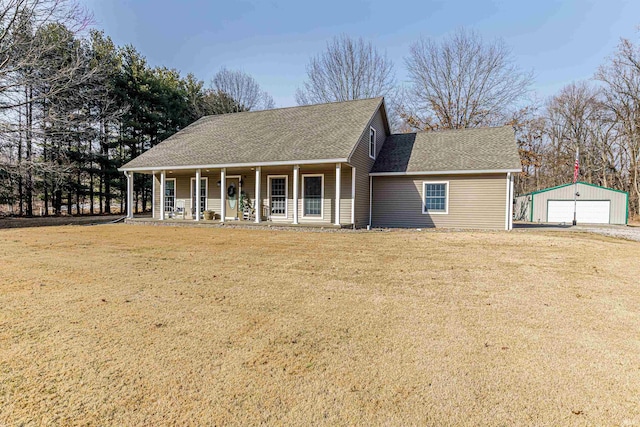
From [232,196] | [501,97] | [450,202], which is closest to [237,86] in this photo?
[232,196]

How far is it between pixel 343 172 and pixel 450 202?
4.65 meters

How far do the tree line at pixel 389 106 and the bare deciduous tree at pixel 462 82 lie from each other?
0.26 feet

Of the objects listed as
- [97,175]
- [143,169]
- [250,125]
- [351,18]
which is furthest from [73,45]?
[351,18]

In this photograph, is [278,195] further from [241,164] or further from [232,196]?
[232,196]

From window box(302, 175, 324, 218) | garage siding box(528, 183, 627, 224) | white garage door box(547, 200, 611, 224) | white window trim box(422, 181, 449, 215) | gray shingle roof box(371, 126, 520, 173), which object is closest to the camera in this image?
gray shingle roof box(371, 126, 520, 173)

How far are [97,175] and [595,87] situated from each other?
41372 millimetres

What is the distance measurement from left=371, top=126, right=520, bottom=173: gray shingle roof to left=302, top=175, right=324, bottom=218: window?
2.63 metres

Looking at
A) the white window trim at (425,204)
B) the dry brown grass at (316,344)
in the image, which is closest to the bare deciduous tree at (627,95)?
the white window trim at (425,204)

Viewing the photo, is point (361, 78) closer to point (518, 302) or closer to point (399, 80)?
point (399, 80)

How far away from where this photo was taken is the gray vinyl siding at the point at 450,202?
13406 millimetres

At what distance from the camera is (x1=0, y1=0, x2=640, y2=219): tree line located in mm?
22484

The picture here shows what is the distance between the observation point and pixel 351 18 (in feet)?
69.5

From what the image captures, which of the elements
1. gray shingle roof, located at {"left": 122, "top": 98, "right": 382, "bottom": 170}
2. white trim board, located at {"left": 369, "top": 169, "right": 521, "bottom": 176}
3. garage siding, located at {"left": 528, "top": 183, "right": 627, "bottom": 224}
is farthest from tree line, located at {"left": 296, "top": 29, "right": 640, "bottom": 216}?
white trim board, located at {"left": 369, "top": 169, "right": 521, "bottom": 176}

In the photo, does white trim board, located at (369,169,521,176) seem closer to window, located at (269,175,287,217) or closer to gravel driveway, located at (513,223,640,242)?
gravel driveway, located at (513,223,640,242)
